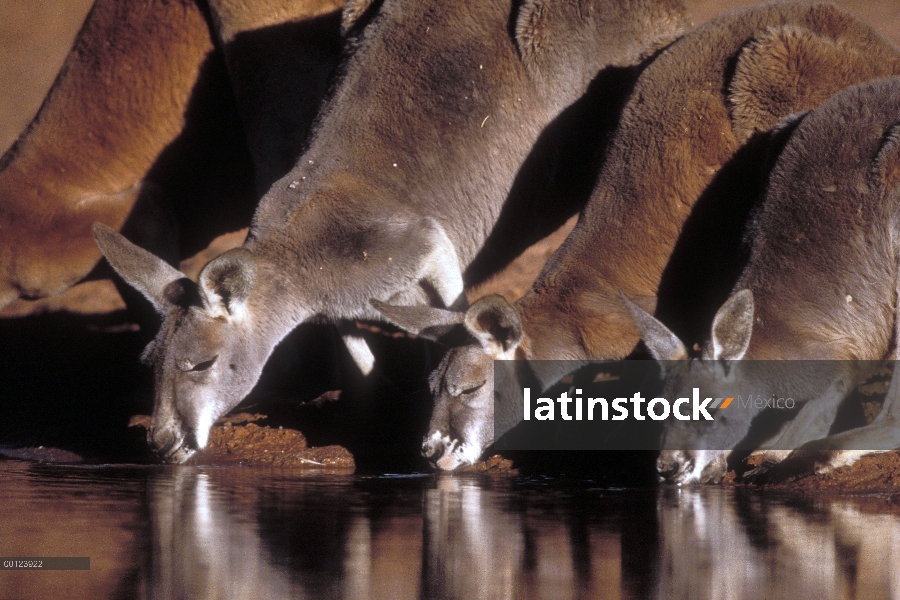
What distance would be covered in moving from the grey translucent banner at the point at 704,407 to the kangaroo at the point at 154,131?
8.30 feet

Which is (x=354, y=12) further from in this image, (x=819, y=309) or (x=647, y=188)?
(x=819, y=309)

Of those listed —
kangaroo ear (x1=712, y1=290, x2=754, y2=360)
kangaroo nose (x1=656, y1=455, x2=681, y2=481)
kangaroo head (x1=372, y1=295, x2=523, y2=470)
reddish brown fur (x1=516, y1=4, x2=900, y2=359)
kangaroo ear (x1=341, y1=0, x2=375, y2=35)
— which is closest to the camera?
kangaroo ear (x1=712, y1=290, x2=754, y2=360)

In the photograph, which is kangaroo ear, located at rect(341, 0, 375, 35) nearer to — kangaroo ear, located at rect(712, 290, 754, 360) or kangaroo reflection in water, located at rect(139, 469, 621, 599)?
kangaroo reflection in water, located at rect(139, 469, 621, 599)

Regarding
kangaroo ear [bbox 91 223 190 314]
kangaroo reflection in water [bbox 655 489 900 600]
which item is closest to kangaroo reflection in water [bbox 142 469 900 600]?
kangaroo reflection in water [bbox 655 489 900 600]

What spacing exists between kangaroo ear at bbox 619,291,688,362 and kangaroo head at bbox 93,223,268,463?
6.42ft

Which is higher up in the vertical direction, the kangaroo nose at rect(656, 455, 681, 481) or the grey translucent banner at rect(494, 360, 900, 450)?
the grey translucent banner at rect(494, 360, 900, 450)

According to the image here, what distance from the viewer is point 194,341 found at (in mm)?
5863

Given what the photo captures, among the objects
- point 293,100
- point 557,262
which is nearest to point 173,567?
point 557,262

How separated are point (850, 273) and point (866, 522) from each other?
1.31 metres

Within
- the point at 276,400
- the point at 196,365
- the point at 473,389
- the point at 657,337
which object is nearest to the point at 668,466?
the point at 657,337

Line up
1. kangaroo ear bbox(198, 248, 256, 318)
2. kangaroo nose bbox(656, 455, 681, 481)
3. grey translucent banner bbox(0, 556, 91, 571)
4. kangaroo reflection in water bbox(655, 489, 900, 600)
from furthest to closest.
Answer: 1. kangaroo ear bbox(198, 248, 256, 318)
2. kangaroo nose bbox(656, 455, 681, 481)
3. grey translucent banner bbox(0, 556, 91, 571)
4. kangaroo reflection in water bbox(655, 489, 900, 600)

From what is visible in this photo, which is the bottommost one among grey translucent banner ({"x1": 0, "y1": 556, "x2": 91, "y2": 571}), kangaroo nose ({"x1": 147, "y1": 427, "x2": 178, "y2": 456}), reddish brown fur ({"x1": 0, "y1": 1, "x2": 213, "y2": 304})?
grey translucent banner ({"x1": 0, "y1": 556, "x2": 91, "y2": 571})

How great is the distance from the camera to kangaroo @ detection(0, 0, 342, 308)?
719cm

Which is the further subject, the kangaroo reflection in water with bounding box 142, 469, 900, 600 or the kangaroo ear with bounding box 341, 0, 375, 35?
the kangaroo ear with bounding box 341, 0, 375, 35
